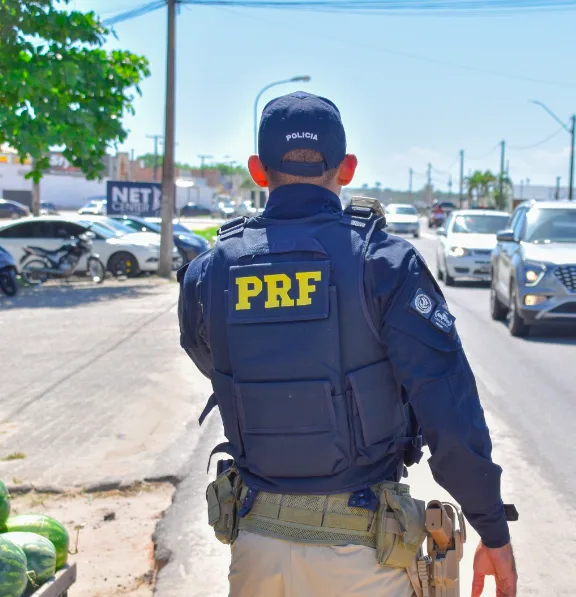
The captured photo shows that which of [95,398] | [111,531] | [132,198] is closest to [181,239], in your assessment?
[132,198]

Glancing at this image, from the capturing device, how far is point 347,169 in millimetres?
2469

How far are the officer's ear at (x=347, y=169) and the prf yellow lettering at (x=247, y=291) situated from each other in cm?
38

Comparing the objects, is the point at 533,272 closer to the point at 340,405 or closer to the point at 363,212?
the point at 363,212

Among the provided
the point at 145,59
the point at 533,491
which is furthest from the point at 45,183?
the point at 533,491

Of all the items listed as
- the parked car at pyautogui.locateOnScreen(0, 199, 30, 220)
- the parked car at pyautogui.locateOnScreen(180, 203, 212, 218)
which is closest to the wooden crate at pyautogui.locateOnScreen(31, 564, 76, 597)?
the parked car at pyautogui.locateOnScreen(0, 199, 30, 220)

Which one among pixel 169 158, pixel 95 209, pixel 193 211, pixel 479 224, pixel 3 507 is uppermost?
pixel 169 158

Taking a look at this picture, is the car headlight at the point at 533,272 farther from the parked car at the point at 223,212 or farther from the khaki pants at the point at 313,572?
the parked car at the point at 223,212

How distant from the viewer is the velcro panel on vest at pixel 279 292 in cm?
224

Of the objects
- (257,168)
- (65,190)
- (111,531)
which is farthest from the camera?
(65,190)

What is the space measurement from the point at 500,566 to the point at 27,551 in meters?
1.65

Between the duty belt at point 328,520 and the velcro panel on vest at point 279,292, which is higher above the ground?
the velcro panel on vest at point 279,292

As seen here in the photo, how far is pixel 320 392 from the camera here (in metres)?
2.22

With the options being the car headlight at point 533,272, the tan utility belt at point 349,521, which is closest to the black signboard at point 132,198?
the car headlight at point 533,272

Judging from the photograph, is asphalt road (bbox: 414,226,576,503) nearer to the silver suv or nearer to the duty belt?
the silver suv
